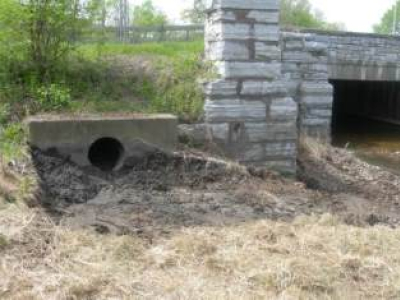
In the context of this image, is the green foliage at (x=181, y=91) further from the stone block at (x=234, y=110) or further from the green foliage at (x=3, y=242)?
the green foliage at (x=3, y=242)

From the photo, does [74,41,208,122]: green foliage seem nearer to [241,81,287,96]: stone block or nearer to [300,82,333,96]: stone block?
[241,81,287,96]: stone block

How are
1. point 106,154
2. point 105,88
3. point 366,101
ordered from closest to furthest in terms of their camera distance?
point 106,154
point 105,88
point 366,101

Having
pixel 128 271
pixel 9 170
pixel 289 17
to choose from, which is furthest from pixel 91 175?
pixel 289 17

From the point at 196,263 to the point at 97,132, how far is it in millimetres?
2673

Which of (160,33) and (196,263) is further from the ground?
(160,33)

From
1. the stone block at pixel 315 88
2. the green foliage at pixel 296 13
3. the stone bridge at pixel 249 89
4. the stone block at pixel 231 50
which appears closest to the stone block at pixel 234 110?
the stone bridge at pixel 249 89

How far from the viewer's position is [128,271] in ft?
14.3

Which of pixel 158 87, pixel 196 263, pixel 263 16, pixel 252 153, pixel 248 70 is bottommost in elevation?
pixel 196 263

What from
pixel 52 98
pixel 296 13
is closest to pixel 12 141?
pixel 52 98

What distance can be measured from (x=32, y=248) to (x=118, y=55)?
579cm

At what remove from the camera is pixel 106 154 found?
738 centimetres

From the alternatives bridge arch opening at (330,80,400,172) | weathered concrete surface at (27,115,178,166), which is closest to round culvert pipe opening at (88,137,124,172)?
weathered concrete surface at (27,115,178,166)

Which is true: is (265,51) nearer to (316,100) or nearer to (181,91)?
(181,91)

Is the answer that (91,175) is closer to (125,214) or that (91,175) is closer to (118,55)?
(125,214)
